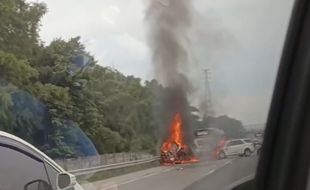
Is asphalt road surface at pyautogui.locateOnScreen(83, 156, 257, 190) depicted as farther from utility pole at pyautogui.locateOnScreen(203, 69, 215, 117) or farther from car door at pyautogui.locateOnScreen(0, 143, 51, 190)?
car door at pyautogui.locateOnScreen(0, 143, 51, 190)

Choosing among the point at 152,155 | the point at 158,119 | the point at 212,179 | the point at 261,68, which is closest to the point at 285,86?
the point at 261,68

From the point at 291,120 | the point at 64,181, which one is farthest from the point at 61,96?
the point at 291,120

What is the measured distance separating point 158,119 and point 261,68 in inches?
33.6

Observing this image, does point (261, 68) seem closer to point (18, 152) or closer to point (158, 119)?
point (158, 119)

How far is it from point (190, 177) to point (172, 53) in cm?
76

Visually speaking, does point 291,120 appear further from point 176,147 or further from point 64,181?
point 64,181

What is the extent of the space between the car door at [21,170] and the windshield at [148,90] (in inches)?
0.9

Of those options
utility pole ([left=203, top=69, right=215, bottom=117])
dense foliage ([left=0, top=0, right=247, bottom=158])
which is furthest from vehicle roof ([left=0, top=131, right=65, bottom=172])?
utility pole ([left=203, top=69, right=215, bottom=117])

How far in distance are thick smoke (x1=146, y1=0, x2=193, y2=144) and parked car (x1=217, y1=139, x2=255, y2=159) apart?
0.68 feet

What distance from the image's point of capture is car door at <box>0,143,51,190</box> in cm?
325

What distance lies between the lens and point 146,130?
3.74 metres

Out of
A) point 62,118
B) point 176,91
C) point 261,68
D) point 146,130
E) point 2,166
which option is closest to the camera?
point 261,68

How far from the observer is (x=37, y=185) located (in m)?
3.44

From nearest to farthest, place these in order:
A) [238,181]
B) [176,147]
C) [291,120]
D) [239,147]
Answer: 1. [291,120]
2. [238,181]
3. [239,147]
4. [176,147]
